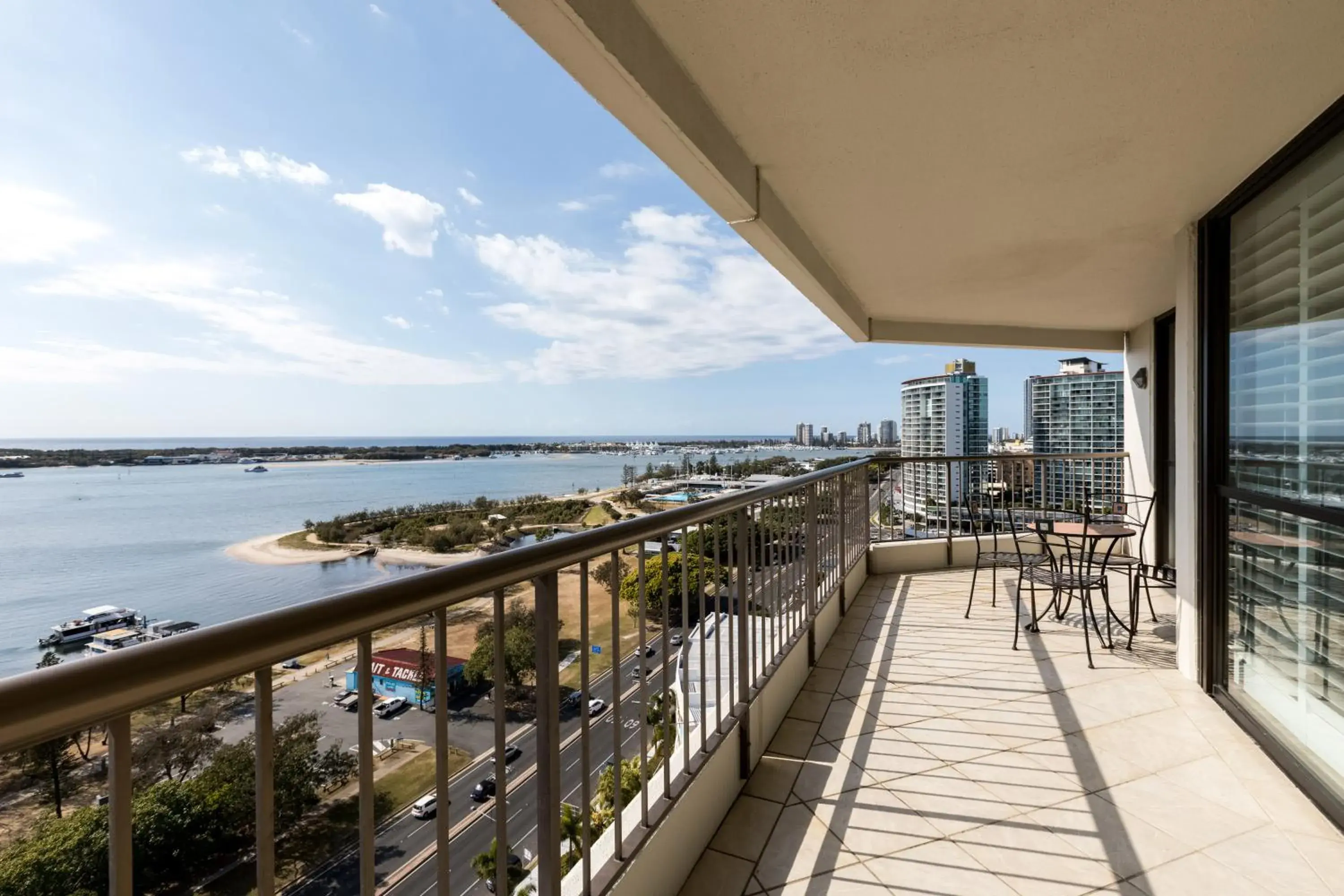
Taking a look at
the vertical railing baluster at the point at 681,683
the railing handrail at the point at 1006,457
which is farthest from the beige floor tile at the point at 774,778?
the railing handrail at the point at 1006,457

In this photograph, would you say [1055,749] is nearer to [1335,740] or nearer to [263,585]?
[1335,740]

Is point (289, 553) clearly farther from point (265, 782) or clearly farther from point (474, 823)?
point (265, 782)

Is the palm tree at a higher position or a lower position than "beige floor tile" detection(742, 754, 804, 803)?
higher

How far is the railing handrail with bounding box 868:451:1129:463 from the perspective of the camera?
5.75m

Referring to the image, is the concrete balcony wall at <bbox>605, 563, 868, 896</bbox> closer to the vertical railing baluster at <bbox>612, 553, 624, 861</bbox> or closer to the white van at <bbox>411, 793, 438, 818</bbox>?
the vertical railing baluster at <bbox>612, 553, 624, 861</bbox>

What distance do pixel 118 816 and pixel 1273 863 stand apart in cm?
277

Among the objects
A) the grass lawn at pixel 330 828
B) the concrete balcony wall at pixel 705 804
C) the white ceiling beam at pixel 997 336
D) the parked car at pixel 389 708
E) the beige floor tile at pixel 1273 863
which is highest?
the white ceiling beam at pixel 997 336

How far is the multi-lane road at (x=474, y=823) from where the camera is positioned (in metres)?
0.80

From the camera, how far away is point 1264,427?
2.53m

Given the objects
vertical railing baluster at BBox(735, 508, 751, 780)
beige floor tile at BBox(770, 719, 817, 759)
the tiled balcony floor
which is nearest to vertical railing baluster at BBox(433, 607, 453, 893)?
the tiled balcony floor

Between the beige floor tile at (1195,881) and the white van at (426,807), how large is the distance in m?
1.98

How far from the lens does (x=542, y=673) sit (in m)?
1.21

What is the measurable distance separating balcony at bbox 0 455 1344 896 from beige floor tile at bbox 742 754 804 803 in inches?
0.5

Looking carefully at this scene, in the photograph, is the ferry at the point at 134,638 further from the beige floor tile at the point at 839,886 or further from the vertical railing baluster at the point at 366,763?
the beige floor tile at the point at 839,886
